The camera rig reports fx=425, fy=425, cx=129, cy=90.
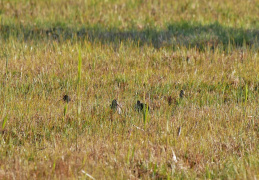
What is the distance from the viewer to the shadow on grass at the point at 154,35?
6.34 m

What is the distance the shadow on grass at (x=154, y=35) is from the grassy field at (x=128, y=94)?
0.07 ft

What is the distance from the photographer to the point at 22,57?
5.49 metres

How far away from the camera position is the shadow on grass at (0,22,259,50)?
6.34 metres

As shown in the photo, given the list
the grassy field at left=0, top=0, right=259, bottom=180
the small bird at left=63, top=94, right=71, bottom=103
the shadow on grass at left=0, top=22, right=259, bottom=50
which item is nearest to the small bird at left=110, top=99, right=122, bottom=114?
the grassy field at left=0, top=0, right=259, bottom=180

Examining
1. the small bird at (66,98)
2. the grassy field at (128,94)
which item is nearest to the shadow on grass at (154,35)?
the grassy field at (128,94)

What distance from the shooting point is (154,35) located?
6.87 metres

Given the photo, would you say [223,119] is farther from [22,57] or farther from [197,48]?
[22,57]

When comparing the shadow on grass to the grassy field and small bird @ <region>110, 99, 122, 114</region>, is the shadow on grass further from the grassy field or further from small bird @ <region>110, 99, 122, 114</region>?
small bird @ <region>110, 99, 122, 114</region>

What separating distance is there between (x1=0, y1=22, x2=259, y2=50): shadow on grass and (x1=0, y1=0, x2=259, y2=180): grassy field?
2 centimetres

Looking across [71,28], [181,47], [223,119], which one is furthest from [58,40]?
[223,119]

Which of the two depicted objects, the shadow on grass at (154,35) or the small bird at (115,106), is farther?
the shadow on grass at (154,35)

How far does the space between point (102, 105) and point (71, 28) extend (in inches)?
126

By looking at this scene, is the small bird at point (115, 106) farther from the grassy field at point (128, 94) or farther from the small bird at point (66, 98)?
the small bird at point (66, 98)

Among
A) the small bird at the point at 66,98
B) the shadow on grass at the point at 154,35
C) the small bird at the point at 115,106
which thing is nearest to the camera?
the small bird at the point at 115,106
